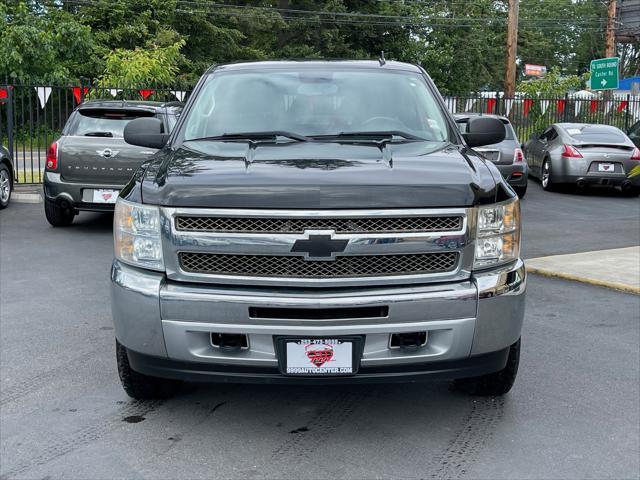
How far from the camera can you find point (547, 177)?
1709 centimetres

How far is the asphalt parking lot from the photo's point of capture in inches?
146

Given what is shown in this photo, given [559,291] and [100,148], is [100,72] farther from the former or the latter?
[559,291]

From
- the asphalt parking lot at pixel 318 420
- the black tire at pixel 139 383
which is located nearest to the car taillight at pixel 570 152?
the asphalt parking lot at pixel 318 420

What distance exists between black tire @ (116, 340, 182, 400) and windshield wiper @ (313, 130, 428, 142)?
5.33 feet

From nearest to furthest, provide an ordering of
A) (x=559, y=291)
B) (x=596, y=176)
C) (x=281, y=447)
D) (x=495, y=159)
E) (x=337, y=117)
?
(x=281, y=447), (x=337, y=117), (x=559, y=291), (x=495, y=159), (x=596, y=176)

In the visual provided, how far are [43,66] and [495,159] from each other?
20.3 m

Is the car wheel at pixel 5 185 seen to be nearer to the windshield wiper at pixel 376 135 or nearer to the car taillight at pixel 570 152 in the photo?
the windshield wiper at pixel 376 135

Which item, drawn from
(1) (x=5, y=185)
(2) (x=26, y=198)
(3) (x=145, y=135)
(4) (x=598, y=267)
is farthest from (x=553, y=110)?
(3) (x=145, y=135)

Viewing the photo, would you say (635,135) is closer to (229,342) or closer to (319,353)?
(319,353)

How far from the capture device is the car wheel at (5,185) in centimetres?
1241

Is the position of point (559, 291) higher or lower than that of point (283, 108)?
lower

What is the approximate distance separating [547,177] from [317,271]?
14.3 meters

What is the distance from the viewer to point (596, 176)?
16062 mm

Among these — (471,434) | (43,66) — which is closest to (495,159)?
(471,434)
